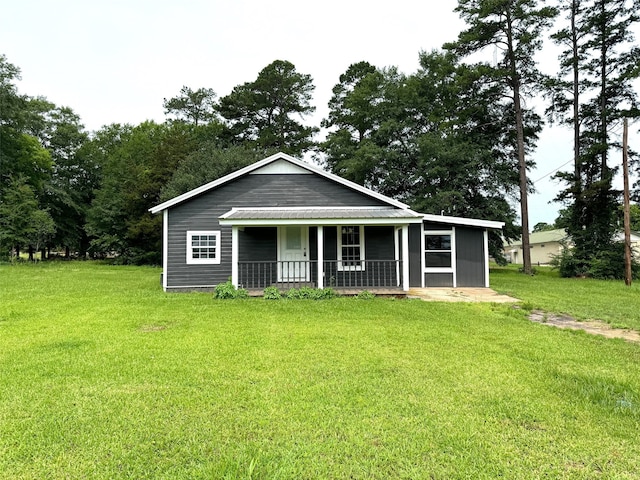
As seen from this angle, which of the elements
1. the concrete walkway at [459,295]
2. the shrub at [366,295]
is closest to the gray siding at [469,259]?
the concrete walkway at [459,295]

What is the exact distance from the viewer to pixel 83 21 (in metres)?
11.5

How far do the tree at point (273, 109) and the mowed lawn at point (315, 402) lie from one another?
26468mm

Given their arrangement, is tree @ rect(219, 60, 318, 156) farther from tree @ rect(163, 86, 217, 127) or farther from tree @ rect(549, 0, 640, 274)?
tree @ rect(549, 0, 640, 274)

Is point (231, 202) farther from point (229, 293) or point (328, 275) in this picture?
point (328, 275)

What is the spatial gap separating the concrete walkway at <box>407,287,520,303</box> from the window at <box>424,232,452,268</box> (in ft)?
3.30

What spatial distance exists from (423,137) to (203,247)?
15715mm

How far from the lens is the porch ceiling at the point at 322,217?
9891 mm

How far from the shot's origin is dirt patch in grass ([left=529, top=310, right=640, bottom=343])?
5.98 meters

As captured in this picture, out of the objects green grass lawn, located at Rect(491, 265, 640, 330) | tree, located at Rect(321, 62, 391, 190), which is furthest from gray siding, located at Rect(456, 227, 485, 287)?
tree, located at Rect(321, 62, 391, 190)

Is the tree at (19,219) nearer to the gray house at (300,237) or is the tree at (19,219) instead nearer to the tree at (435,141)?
the gray house at (300,237)

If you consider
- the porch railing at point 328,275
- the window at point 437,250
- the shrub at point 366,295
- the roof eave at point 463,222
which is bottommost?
the shrub at point 366,295

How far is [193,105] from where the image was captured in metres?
38.2

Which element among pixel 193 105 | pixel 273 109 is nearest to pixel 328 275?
pixel 273 109

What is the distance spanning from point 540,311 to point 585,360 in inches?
158
